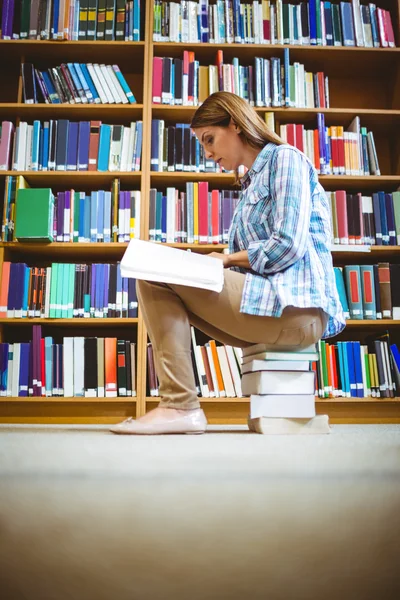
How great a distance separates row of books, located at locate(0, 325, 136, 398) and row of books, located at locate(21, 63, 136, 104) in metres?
1.25

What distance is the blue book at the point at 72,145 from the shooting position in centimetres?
294

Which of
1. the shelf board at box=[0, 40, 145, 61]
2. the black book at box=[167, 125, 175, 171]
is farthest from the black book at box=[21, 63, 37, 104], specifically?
the black book at box=[167, 125, 175, 171]

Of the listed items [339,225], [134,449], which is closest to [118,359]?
[339,225]

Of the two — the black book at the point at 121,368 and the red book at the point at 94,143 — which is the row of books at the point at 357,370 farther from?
the red book at the point at 94,143

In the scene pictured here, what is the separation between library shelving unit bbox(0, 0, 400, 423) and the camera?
9.17 feet

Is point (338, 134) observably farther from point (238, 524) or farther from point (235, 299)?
point (238, 524)

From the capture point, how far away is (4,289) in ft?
9.21

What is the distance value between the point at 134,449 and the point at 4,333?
2132 mm

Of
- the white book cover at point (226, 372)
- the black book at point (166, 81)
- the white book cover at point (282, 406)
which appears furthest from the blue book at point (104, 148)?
the white book cover at point (282, 406)

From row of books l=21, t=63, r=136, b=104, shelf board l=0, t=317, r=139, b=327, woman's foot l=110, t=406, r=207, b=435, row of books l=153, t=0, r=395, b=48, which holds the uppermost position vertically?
row of books l=153, t=0, r=395, b=48

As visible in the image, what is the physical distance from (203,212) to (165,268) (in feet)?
5.18

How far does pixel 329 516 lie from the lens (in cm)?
64

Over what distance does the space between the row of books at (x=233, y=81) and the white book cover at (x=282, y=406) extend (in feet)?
6.41

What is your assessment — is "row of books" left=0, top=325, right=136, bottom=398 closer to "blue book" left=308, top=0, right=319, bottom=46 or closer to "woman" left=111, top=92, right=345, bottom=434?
"woman" left=111, top=92, right=345, bottom=434
